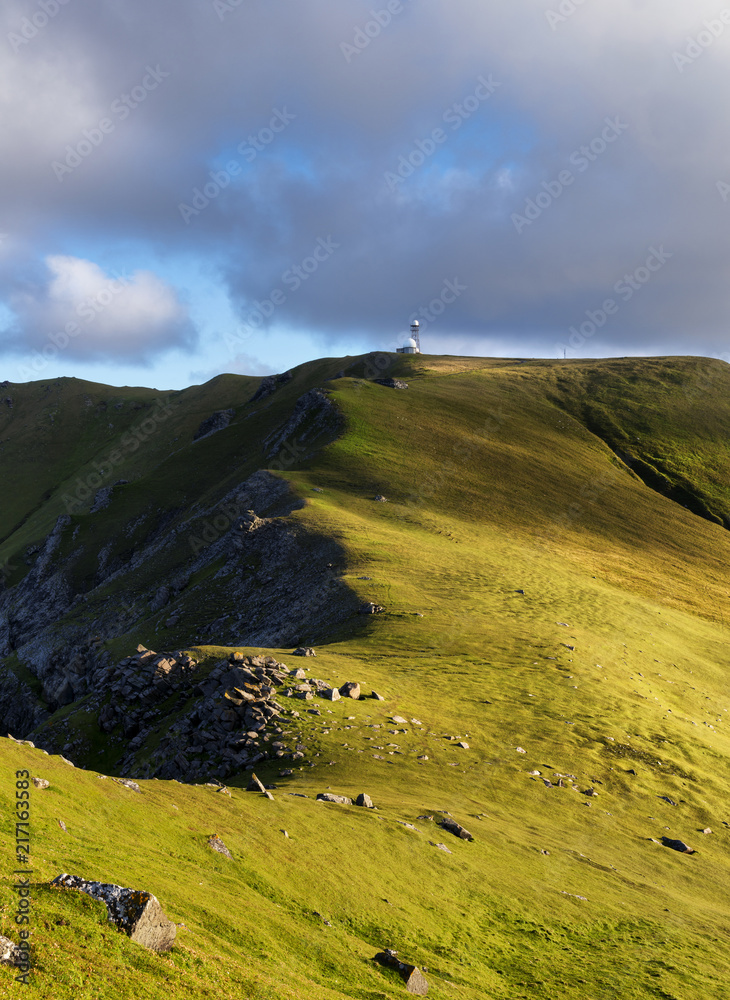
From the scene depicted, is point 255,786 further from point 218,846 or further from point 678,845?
point 678,845

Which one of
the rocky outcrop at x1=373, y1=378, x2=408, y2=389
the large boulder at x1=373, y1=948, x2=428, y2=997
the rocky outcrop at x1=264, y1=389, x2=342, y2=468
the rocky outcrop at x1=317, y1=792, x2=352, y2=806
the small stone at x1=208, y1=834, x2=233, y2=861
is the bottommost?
the large boulder at x1=373, y1=948, x2=428, y2=997

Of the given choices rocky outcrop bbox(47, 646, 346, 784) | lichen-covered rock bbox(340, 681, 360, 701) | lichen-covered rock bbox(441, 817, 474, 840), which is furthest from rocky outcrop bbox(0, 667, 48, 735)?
lichen-covered rock bbox(441, 817, 474, 840)

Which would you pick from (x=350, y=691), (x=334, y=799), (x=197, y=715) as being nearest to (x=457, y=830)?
(x=334, y=799)

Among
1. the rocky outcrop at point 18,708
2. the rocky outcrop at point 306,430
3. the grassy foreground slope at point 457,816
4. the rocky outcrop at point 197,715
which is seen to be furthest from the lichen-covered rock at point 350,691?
the rocky outcrop at point 306,430

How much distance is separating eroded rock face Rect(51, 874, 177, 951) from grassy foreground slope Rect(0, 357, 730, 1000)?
277 mm

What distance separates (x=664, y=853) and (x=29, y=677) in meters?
74.7

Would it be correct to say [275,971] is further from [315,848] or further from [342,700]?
[342,700]

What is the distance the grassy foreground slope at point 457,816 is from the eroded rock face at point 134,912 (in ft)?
0.91

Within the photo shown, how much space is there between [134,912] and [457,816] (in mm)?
18570

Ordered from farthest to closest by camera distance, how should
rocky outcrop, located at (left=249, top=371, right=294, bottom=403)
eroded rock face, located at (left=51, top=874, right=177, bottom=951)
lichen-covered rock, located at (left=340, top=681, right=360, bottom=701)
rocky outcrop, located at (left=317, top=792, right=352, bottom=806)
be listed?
1. rocky outcrop, located at (left=249, top=371, right=294, bottom=403)
2. lichen-covered rock, located at (left=340, top=681, right=360, bottom=701)
3. rocky outcrop, located at (left=317, top=792, right=352, bottom=806)
4. eroded rock face, located at (left=51, top=874, right=177, bottom=951)

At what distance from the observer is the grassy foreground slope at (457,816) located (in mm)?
17031

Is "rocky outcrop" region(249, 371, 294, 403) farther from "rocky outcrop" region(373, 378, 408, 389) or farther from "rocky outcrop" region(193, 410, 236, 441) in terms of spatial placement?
"rocky outcrop" region(373, 378, 408, 389)

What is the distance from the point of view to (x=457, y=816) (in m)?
29.3

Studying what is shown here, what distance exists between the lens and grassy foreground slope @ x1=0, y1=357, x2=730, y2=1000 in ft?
55.9
